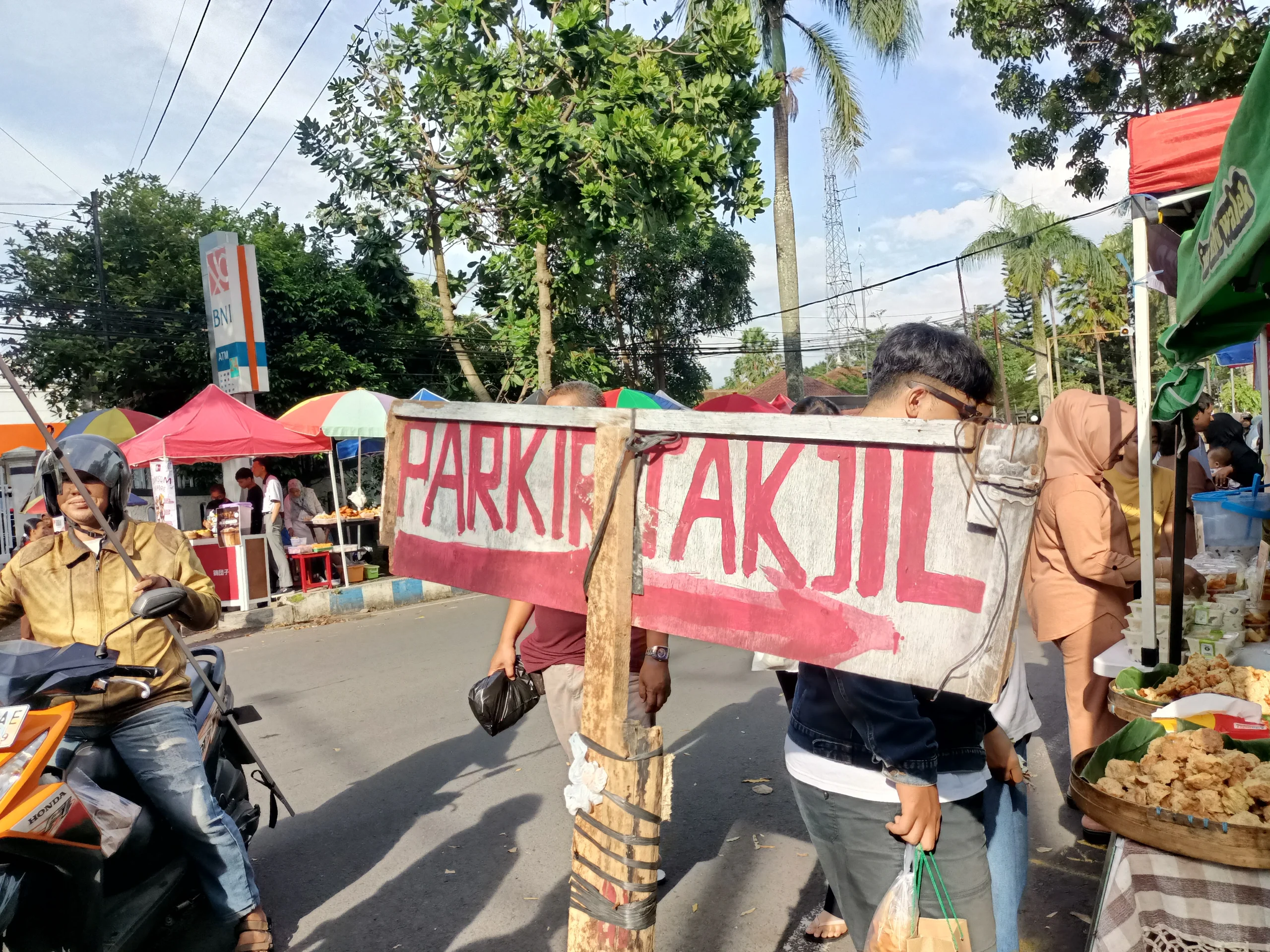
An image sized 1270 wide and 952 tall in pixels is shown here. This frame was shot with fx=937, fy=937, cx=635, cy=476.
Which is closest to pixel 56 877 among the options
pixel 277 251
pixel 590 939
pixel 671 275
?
pixel 590 939

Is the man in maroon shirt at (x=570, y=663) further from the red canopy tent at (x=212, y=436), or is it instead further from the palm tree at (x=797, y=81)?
the palm tree at (x=797, y=81)

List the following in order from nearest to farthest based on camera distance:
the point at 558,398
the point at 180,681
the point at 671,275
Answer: the point at 180,681
the point at 558,398
the point at 671,275

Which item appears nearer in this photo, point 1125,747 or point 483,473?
point 483,473

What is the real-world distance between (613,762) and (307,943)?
2254 mm

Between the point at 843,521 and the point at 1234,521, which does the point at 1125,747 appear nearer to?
the point at 843,521

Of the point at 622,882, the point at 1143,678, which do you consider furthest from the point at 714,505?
the point at 1143,678

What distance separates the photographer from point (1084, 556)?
3561mm

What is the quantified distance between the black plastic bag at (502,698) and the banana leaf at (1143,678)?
2.01 m

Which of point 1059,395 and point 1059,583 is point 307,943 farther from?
point 1059,395

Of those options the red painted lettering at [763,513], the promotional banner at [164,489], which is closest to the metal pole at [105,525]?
the red painted lettering at [763,513]

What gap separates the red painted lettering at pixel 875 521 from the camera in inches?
55.3

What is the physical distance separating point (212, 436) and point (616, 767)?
10.4 metres

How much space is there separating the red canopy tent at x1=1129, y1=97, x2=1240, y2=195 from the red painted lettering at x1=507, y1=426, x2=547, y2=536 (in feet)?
9.17

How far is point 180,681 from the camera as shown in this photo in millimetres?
3078
